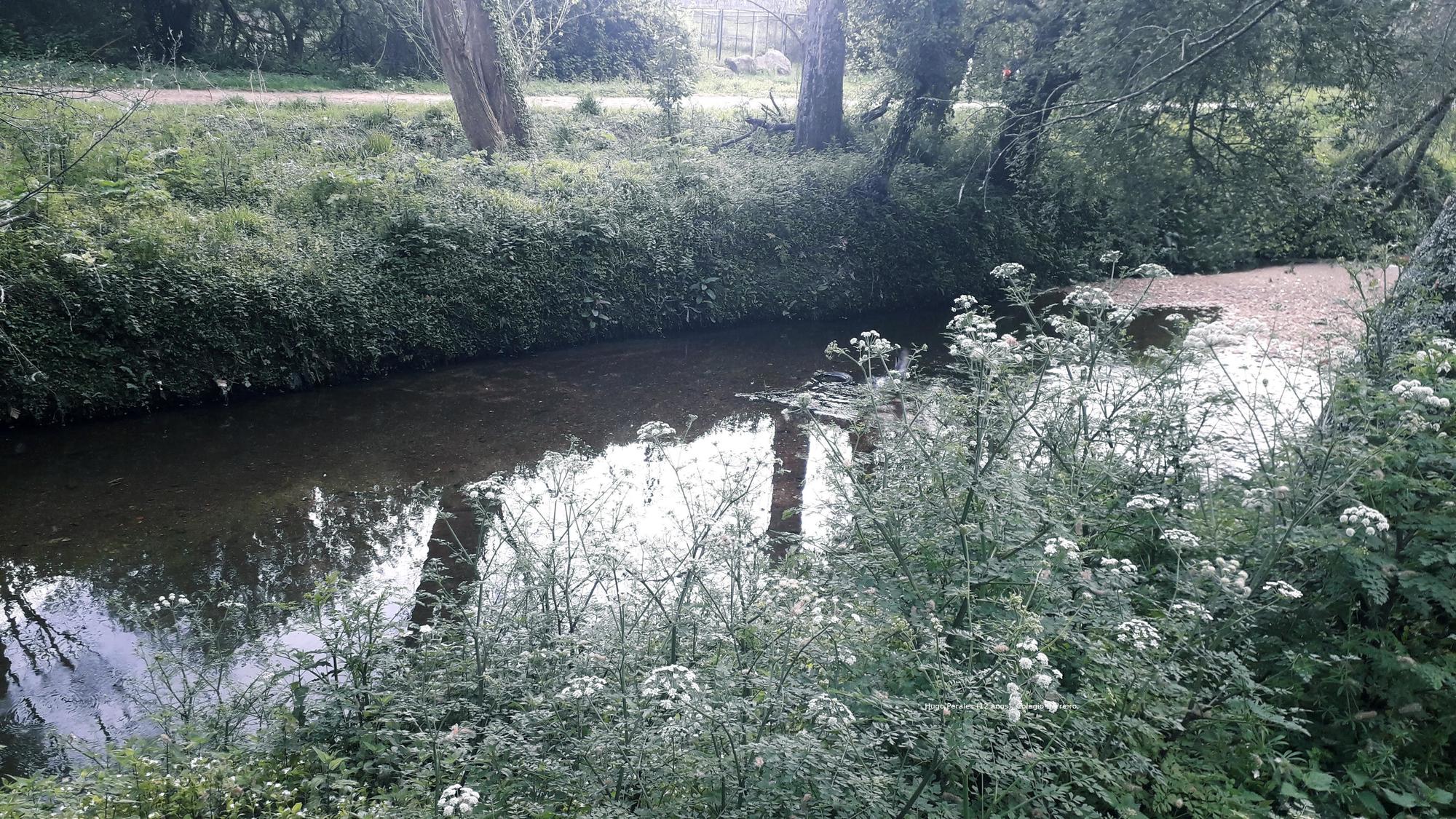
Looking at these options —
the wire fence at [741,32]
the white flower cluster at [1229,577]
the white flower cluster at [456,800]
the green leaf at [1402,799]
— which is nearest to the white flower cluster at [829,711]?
the white flower cluster at [456,800]

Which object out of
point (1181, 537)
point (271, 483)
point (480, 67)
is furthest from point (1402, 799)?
point (480, 67)

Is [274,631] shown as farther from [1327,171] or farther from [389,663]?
[1327,171]

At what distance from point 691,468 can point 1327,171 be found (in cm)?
882

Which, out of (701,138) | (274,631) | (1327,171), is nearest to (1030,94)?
(1327,171)

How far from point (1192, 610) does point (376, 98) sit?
56.2 feet

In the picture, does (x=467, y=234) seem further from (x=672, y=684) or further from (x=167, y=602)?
(x=672, y=684)

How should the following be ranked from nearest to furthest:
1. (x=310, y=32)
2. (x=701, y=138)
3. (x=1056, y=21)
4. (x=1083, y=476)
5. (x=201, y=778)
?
(x=201, y=778)
(x=1083, y=476)
(x=1056, y=21)
(x=701, y=138)
(x=310, y=32)

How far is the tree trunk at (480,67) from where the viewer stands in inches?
512

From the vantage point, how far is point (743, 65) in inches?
1009

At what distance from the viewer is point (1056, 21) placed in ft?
39.4

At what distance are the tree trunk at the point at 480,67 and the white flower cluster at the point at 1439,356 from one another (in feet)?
39.3

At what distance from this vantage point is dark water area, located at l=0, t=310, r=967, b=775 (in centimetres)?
501

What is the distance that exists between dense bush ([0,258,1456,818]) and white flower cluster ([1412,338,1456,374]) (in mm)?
26

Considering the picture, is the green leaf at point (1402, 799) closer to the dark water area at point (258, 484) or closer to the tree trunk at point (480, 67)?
the dark water area at point (258, 484)
